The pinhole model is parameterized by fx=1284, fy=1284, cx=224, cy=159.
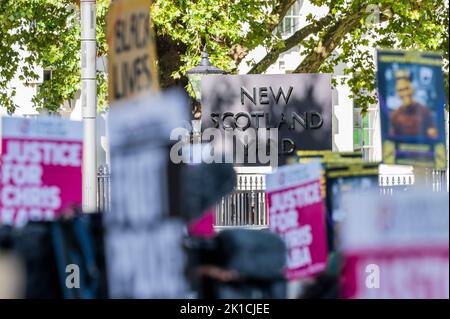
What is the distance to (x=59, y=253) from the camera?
5.42m

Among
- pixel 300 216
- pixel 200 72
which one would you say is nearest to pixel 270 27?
pixel 200 72

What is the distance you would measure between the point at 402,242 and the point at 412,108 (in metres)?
0.82

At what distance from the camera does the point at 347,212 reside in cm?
514

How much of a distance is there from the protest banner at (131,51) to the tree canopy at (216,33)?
1759cm

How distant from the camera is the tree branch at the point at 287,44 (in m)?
25.9

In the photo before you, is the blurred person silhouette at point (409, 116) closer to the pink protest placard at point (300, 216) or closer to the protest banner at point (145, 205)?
the pink protest placard at point (300, 216)

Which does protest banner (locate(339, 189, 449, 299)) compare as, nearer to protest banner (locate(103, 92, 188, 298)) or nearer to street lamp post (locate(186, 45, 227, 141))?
protest banner (locate(103, 92, 188, 298))

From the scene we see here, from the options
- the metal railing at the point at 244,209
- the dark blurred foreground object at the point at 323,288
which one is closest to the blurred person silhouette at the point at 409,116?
the dark blurred foreground object at the point at 323,288

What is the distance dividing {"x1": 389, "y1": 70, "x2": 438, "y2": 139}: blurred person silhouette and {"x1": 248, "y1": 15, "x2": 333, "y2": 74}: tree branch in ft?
64.3

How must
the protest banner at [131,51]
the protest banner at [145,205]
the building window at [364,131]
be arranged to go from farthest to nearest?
the building window at [364,131]
the protest banner at [131,51]
the protest banner at [145,205]

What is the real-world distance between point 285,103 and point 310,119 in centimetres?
61
